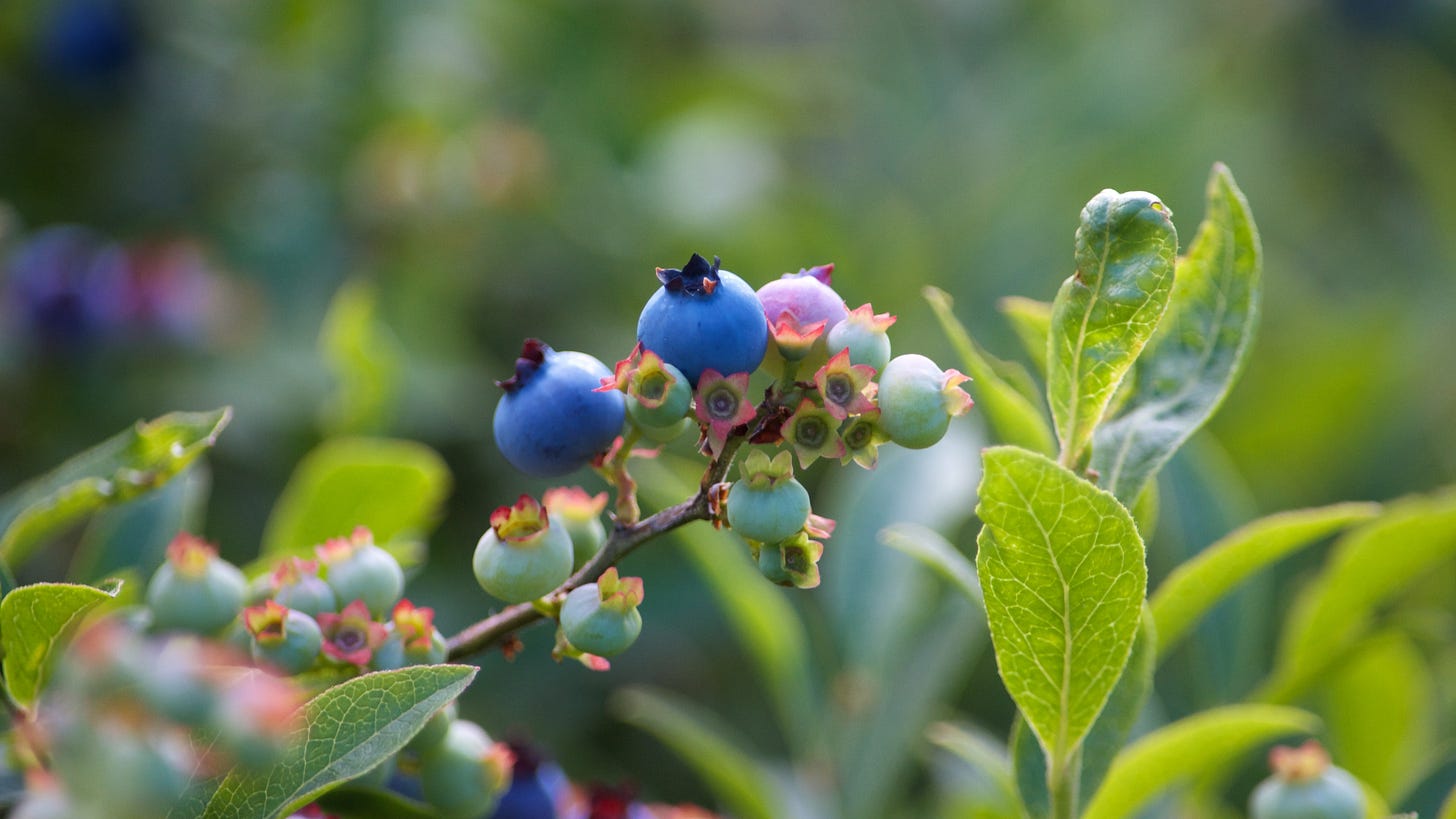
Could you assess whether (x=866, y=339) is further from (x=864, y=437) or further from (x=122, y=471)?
(x=122, y=471)

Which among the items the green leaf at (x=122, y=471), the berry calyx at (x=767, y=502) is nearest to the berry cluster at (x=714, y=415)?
the berry calyx at (x=767, y=502)

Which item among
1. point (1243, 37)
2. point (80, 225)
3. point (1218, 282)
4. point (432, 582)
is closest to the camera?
point (1218, 282)

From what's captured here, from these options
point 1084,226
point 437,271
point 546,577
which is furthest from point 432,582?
point 1084,226

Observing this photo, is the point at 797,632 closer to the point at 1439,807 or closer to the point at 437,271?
the point at 1439,807

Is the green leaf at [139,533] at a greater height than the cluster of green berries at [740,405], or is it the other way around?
the cluster of green berries at [740,405]

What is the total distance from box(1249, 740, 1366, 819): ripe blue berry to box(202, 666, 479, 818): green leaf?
2.17 feet

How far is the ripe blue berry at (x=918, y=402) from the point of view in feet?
2.79

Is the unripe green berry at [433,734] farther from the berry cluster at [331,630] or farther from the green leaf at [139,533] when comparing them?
the green leaf at [139,533]

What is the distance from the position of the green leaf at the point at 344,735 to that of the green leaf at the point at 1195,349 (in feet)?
1.63

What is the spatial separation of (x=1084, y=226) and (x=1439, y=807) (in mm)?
792

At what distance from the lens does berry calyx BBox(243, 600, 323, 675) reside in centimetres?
93

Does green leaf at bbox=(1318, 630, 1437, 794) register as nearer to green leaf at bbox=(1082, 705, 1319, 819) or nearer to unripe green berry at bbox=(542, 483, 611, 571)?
green leaf at bbox=(1082, 705, 1319, 819)

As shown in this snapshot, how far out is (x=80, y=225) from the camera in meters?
2.95

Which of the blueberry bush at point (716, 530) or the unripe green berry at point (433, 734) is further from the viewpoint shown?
the unripe green berry at point (433, 734)
